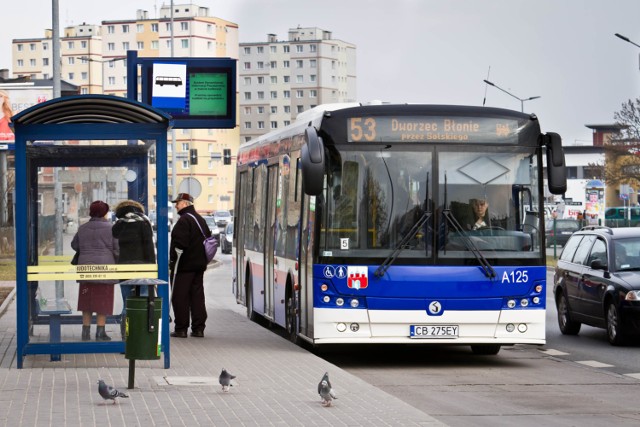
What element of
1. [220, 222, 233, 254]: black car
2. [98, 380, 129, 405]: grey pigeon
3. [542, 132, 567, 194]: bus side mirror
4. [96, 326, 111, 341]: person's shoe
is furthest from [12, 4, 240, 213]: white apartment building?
[98, 380, 129, 405]: grey pigeon

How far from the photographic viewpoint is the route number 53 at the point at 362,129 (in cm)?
1581

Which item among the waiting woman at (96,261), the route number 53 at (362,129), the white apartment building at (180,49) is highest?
the white apartment building at (180,49)

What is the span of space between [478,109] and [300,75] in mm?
183329

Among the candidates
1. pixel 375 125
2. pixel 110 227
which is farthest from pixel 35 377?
pixel 375 125

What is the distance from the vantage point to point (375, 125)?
15906mm

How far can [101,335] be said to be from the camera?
14492mm

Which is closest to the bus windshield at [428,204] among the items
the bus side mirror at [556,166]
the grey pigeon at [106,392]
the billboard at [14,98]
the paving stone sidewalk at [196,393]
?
the bus side mirror at [556,166]

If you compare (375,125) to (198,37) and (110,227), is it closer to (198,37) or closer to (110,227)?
(110,227)

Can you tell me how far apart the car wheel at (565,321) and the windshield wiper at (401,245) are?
20.2ft

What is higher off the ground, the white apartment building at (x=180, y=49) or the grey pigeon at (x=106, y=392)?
the white apartment building at (x=180, y=49)

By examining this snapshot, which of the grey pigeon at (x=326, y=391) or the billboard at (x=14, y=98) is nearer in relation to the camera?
the grey pigeon at (x=326, y=391)

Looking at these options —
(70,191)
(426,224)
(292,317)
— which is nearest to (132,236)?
(70,191)

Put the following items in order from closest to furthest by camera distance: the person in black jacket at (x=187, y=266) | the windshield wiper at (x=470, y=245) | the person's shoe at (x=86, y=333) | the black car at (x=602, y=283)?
the person's shoe at (x=86, y=333) → the windshield wiper at (x=470, y=245) → the person in black jacket at (x=187, y=266) → the black car at (x=602, y=283)

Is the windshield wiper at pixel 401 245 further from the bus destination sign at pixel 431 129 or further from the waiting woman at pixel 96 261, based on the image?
the waiting woman at pixel 96 261
